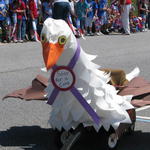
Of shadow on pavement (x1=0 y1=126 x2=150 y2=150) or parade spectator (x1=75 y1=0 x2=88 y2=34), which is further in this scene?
parade spectator (x1=75 y1=0 x2=88 y2=34)

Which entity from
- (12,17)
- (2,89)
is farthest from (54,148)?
(12,17)

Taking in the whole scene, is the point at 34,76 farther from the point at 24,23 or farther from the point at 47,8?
the point at 47,8

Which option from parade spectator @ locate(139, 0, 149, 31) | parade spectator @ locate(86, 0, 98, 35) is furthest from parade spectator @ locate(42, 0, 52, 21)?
parade spectator @ locate(139, 0, 149, 31)

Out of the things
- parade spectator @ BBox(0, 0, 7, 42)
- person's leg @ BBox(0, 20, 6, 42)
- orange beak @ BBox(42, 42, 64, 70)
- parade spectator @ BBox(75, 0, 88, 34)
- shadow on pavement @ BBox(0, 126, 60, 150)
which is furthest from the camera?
parade spectator @ BBox(75, 0, 88, 34)

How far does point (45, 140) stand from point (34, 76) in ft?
14.3

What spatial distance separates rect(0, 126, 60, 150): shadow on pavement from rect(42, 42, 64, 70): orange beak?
1.01 meters

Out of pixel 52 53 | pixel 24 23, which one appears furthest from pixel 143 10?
pixel 52 53

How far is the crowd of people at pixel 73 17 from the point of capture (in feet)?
53.1

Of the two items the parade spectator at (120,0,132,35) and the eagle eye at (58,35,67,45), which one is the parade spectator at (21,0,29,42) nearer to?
the parade spectator at (120,0,132,35)

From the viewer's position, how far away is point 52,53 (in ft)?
15.2

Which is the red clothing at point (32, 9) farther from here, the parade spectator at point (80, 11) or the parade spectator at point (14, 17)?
the parade spectator at point (80, 11)

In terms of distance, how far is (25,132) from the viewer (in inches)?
243

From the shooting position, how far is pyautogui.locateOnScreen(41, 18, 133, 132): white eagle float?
476 cm

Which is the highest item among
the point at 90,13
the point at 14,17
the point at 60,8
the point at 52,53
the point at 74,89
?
the point at 52,53
